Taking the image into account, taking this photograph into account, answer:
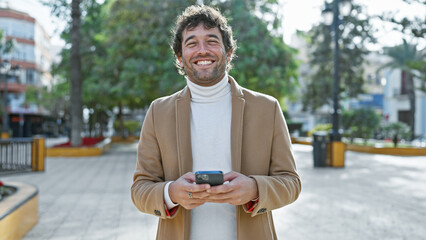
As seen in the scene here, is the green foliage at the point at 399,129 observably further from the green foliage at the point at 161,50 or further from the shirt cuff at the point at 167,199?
the shirt cuff at the point at 167,199

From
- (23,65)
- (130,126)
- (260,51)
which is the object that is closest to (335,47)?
(260,51)

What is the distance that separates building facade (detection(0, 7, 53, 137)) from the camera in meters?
45.9

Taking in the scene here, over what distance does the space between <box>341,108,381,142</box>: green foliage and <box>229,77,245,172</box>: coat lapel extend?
23.9 m

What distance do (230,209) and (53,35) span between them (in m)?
20.2

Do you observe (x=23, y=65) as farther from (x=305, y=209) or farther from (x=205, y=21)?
(x=205, y=21)

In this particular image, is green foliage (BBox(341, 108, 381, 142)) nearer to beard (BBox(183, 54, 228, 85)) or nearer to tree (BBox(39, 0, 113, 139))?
tree (BBox(39, 0, 113, 139))

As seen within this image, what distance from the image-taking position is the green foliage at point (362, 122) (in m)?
24.3

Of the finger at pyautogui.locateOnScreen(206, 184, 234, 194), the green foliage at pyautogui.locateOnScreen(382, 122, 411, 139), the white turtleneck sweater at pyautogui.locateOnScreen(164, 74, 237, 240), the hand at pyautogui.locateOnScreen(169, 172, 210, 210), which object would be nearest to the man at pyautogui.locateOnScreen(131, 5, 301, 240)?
the white turtleneck sweater at pyautogui.locateOnScreen(164, 74, 237, 240)

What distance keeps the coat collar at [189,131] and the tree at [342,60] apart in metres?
27.4

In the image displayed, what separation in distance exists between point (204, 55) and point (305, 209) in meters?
5.76

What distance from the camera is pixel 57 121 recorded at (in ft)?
192

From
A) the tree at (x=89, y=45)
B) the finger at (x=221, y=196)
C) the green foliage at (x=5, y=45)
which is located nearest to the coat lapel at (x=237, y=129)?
the finger at (x=221, y=196)

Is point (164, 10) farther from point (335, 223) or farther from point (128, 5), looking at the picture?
point (335, 223)

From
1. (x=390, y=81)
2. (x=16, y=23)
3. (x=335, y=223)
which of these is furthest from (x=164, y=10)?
(x=16, y=23)
